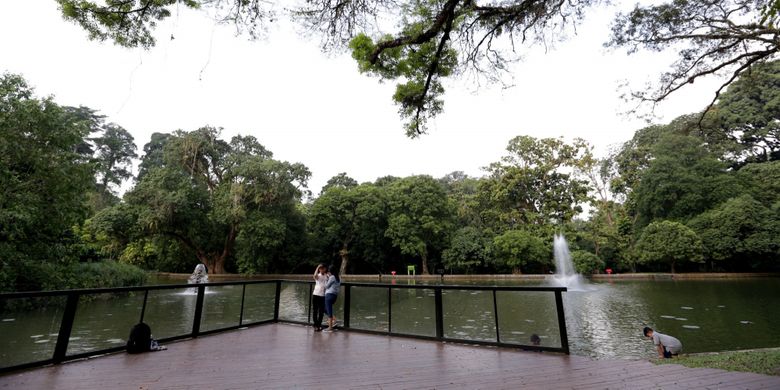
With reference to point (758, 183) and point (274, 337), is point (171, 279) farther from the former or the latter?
point (758, 183)

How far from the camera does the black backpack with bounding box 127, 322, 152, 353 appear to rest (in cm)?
488

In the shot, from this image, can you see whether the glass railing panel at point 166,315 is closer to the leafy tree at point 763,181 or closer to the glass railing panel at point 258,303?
the glass railing panel at point 258,303

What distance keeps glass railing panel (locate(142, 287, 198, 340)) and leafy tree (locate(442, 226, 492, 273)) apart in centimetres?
2572

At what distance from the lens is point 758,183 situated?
1072 inches

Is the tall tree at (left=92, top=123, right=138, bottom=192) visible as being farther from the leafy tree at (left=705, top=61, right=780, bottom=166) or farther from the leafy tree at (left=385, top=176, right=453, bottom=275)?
the leafy tree at (left=705, top=61, right=780, bottom=166)

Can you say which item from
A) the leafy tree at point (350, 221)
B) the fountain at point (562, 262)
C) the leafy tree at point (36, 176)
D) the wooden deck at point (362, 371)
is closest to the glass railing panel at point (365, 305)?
the wooden deck at point (362, 371)

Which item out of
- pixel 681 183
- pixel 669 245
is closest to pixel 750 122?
pixel 681 183

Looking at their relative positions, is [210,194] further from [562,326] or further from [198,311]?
[562,326]

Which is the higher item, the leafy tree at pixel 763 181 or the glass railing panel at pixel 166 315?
the leafy tree at pixel 763 181

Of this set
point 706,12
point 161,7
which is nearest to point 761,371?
point 706,12

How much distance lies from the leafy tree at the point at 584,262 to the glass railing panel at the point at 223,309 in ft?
89.0

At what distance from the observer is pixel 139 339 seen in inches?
195

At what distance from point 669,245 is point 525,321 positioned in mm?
23020

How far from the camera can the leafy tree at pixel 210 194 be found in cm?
2623
